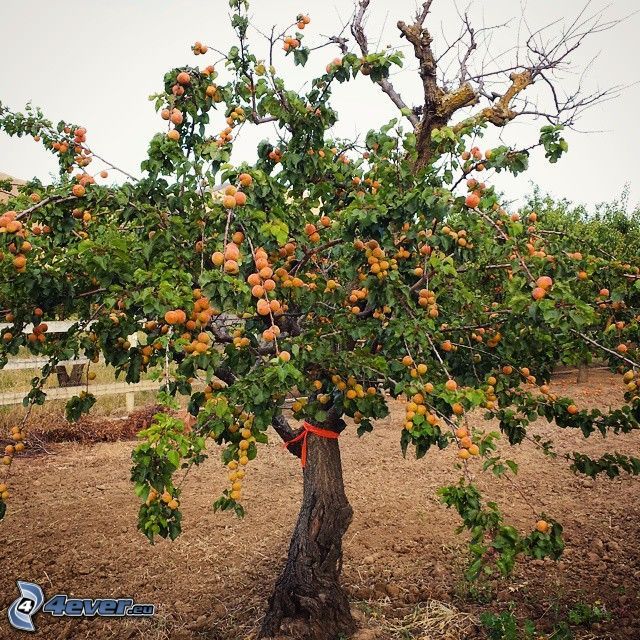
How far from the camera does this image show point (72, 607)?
3904mm

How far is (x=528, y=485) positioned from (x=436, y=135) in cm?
471

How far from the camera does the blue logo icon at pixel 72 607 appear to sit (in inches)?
150

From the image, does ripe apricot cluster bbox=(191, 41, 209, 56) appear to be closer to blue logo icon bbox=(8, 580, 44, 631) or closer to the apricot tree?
the apricot tree

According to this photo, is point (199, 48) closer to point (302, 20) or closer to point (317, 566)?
point (302, 20)

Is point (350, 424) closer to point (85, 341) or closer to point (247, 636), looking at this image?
point (247, 636)

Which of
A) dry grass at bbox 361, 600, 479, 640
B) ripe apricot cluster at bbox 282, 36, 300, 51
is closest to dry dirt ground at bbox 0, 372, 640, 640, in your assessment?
dry grass at bbox 361, 600, 479, 640

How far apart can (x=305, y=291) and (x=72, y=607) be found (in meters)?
2.89

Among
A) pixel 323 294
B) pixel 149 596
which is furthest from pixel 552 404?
pixel 149 596

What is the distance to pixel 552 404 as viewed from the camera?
3270mm

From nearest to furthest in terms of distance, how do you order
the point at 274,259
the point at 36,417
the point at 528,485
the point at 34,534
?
the point at 274,259 < the point at 34,534 < the point at 528,485 < the point at 36,417

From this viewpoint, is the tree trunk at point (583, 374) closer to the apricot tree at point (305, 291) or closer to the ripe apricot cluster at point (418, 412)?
the apricot tree at point (305, 291)

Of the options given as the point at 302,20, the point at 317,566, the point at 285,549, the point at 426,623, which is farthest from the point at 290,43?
the point at 285,549

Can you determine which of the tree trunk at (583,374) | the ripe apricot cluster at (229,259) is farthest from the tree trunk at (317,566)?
the tree trunk at (583,374)

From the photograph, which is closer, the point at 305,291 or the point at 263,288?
the point at 263,288
